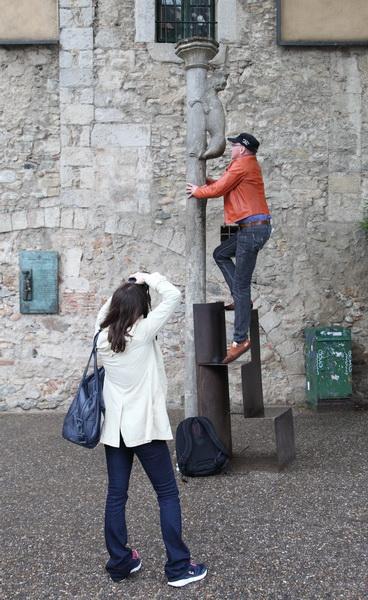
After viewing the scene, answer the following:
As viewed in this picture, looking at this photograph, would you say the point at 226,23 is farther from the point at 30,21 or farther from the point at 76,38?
the point at 30,21

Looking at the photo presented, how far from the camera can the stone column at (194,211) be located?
17.7 feet

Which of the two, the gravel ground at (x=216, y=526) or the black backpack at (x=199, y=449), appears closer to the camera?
the gravel ground at (x=216, y=526)

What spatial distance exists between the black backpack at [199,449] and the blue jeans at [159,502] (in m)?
1.76

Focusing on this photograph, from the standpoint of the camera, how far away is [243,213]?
16.7 ft

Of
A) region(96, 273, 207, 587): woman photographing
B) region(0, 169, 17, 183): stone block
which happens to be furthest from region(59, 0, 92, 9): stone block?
region(96, 273, 207, 587): woman photographing

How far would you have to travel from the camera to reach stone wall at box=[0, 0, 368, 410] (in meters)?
7.69

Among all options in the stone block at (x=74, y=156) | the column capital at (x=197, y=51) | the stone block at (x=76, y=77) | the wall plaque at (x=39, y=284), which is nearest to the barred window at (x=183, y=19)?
the stone block at (x=76, y=77)

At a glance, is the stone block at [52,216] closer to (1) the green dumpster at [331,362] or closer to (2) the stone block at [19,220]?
(2) the stone block at [19,220]

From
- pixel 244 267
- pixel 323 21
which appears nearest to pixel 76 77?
pixel 323 21

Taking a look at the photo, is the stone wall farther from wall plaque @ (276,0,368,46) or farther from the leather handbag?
the leather handbag

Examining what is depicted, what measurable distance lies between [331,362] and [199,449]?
9.46 ft

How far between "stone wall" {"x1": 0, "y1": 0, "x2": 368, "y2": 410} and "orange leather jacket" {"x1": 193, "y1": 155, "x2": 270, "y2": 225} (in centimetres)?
258

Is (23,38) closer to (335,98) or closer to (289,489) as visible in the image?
(335,98)

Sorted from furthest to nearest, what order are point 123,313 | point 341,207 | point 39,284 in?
point 341,207
point 39,284
point 123,313
